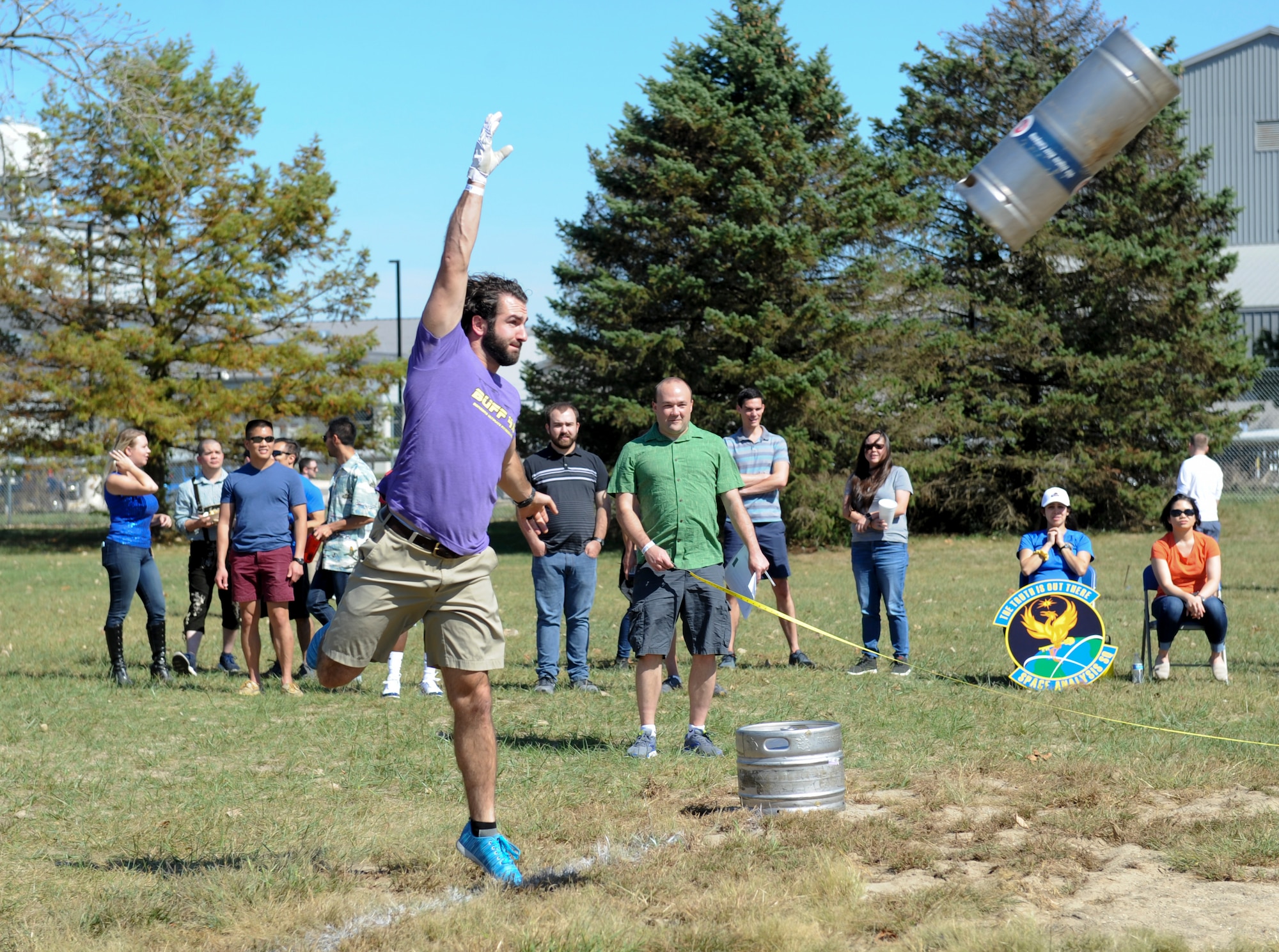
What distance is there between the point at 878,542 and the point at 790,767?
4.68m

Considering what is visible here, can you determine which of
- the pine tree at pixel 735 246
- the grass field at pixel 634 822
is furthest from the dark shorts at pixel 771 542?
the pine tree at pixel 735 246

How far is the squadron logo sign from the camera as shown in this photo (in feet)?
28.8

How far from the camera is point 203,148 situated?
18.7m

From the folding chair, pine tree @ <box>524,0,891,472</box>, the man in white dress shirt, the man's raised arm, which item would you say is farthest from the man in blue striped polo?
pine tree @ <box>524,0,891,472</box>

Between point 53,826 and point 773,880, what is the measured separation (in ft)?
10.4

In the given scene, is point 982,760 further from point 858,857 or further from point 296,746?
point 296,746

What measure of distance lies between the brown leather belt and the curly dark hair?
770 mm

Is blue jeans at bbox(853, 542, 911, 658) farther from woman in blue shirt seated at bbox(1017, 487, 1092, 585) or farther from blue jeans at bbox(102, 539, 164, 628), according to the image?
blue jeans at bbox(102, 539, 164, 628)

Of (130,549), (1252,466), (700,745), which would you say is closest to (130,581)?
(130,549)

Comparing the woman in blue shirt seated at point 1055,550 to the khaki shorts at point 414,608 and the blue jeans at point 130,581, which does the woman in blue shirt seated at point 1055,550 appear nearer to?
the khaki shorts at point 414,608

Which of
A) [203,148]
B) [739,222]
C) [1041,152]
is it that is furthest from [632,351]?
[1041,152]

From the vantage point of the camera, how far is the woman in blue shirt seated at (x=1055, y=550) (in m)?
9.26

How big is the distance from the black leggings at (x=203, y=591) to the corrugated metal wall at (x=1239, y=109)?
1556 inches

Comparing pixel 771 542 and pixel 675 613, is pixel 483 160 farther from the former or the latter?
pixel 771 542
